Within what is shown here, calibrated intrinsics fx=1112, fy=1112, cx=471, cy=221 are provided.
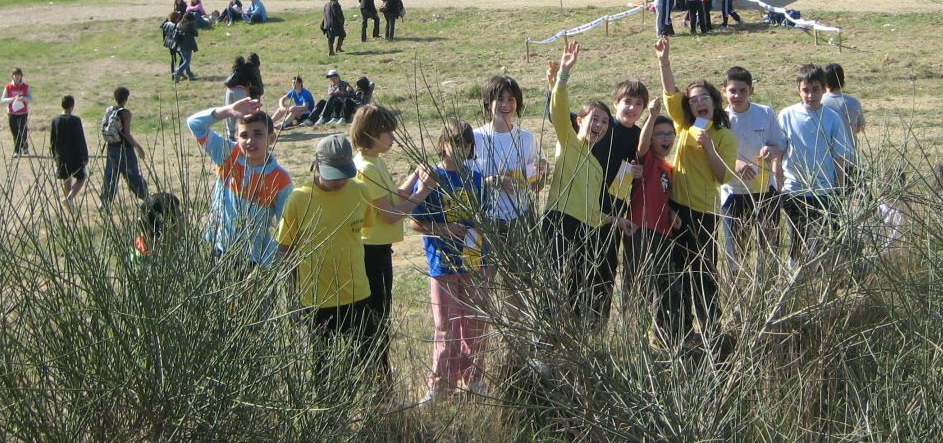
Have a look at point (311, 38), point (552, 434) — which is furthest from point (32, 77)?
point (552, 434)

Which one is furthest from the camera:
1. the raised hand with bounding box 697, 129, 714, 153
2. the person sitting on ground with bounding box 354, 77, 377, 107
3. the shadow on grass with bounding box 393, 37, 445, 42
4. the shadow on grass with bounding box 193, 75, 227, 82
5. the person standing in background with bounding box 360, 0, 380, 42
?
the person standing in background with bounding box 360, 0, 380, 42

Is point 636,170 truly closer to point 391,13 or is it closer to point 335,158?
point 335,158

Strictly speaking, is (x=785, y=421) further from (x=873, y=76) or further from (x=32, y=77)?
(x=32, y=77)

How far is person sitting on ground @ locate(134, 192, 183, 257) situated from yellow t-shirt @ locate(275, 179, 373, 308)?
2.62 feet

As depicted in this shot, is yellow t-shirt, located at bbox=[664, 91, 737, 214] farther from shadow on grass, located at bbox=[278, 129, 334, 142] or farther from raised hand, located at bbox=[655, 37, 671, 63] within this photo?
shadow on grass, located at bbox=[278, 129, 334, 142]

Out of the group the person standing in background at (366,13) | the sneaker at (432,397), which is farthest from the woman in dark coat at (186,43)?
the sneaker at (432,397)

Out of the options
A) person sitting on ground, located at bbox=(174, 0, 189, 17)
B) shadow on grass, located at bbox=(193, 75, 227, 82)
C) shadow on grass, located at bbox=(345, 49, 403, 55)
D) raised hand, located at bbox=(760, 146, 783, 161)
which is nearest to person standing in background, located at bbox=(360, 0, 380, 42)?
shadow on grass, located at bbox=(345, 49, 403, 55)

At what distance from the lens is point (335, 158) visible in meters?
4.68

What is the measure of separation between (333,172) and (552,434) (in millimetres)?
1422

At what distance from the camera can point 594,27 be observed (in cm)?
2644

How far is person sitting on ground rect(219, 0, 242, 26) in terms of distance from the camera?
33344mm

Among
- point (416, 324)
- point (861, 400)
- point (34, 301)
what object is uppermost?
point (34, 301)

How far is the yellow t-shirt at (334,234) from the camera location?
465 cm

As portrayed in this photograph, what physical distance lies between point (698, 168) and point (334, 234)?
2.16m
